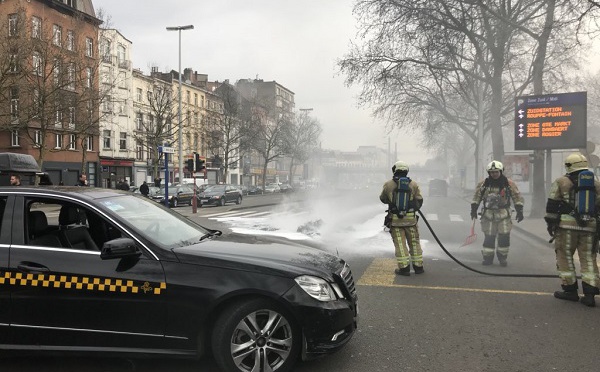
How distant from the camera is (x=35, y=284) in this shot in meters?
3.32

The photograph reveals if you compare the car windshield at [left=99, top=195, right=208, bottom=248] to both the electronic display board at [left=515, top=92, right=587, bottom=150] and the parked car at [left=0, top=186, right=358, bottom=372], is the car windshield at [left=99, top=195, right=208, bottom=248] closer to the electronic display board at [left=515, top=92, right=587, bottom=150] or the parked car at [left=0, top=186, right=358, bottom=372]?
the parked car at [left=0, top=186, right=358, bottom=372]

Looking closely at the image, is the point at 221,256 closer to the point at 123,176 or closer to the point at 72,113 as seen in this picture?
the point at 72,113

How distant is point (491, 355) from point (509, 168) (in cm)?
3669

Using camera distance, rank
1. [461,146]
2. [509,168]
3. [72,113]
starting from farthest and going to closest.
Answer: [461,146] < [509,168] < [72,113]

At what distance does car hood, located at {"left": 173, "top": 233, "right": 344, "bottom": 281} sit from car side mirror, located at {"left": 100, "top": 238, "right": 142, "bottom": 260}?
0.32 metres

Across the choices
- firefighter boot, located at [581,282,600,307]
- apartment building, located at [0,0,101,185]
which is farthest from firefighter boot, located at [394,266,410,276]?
apartment building, located at [0,0,101,185]

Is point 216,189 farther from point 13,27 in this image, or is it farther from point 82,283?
point 82,283

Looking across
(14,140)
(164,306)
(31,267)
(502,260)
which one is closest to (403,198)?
(502,260)

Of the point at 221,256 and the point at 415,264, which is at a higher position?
the point at 221,256

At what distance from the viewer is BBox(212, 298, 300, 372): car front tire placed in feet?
10.7

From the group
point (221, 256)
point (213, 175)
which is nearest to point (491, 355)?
point (221, 256)

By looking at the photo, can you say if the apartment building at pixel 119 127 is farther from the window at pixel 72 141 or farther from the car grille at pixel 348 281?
the car grille at pixel 348 281

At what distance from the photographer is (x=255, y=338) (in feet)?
10.8

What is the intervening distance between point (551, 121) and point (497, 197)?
9.63 meters
